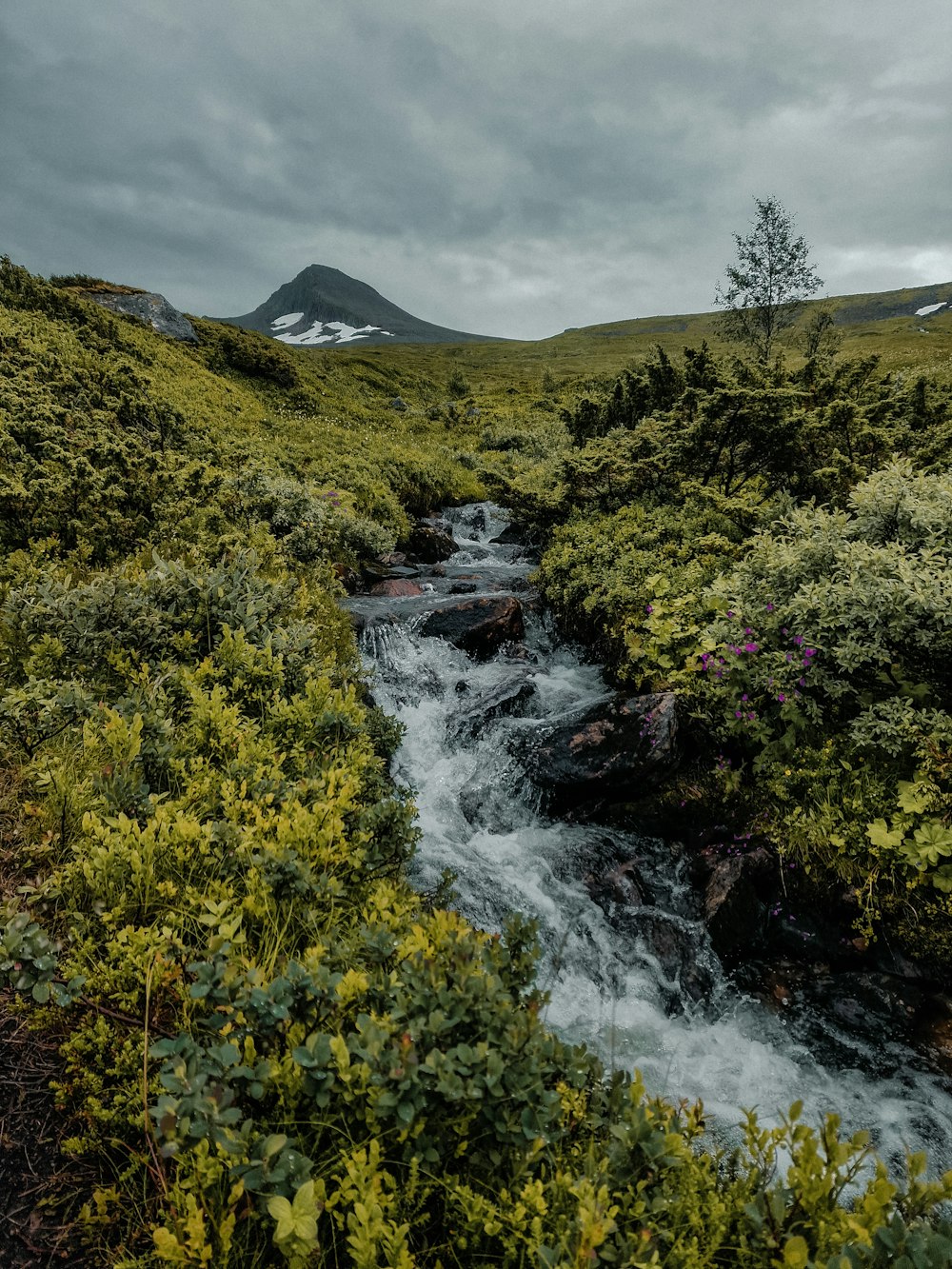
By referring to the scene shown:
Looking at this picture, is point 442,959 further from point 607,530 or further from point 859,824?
point 607,530

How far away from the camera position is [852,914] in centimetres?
597

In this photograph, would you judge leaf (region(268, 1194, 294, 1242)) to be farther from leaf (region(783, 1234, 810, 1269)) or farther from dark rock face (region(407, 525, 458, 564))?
dark rock face (region(407, 525, 458, 564))

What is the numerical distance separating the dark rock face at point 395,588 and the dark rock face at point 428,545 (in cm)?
366

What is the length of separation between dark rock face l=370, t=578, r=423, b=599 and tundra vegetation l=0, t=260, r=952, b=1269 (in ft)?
6.67

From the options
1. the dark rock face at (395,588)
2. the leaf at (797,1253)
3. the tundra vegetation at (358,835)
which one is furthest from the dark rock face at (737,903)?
the dark rock face at (395,588)

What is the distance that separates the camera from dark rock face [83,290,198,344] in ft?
98.9

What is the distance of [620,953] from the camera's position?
6355 mm

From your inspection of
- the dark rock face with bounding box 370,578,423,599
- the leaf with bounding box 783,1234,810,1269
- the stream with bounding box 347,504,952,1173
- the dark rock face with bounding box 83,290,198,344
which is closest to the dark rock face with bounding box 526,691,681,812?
the stream with bounding box 347,504,952,1173

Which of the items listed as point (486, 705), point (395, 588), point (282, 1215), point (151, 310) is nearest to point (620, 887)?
point (486, 705)

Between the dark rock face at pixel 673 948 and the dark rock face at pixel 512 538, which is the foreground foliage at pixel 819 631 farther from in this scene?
the dark rock face at pixel 512 538

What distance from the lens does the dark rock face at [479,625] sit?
40.5 ft

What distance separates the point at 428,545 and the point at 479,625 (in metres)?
8.08

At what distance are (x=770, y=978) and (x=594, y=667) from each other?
658 cm

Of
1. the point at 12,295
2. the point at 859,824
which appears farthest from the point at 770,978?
the point at 12,295
